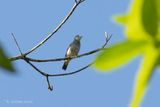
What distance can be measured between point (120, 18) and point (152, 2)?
0.04 m

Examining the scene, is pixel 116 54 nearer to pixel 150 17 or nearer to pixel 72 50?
pixel 150 17

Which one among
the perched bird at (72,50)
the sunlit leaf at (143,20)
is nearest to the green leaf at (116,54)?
the sunlit leaf at (143,20)

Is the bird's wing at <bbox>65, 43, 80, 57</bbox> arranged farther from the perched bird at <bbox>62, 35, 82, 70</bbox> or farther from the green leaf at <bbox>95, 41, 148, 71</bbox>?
the green leaf at <bbox>95, 41, 148, 71</bbox>

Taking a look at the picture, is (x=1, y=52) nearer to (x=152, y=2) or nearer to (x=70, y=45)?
(x=152, y=2)

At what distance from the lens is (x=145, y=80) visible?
0.32 m

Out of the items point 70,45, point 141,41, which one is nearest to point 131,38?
point 141,41

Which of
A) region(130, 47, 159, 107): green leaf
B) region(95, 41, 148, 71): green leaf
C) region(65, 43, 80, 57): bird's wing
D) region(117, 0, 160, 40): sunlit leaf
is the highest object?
region(65, 43, 80, 57): bird's wing

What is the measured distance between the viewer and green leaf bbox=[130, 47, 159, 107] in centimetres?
32

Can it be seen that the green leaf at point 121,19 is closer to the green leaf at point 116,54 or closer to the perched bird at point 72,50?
the green leaf at point 116,54

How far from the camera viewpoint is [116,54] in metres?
0.32

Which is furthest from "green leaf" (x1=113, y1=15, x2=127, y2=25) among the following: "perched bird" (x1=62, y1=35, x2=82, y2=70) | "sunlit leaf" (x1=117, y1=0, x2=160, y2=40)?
"perched bird" (x1=62, y1=35, x2=82, y2=70)

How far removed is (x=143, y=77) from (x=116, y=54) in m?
0.02

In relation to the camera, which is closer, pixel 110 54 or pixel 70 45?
pixel 110 54

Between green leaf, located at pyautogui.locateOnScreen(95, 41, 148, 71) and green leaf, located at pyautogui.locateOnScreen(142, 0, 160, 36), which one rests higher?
green leaf, located at pyautogui.locateOnScreen(142, 0, 160, 36)
